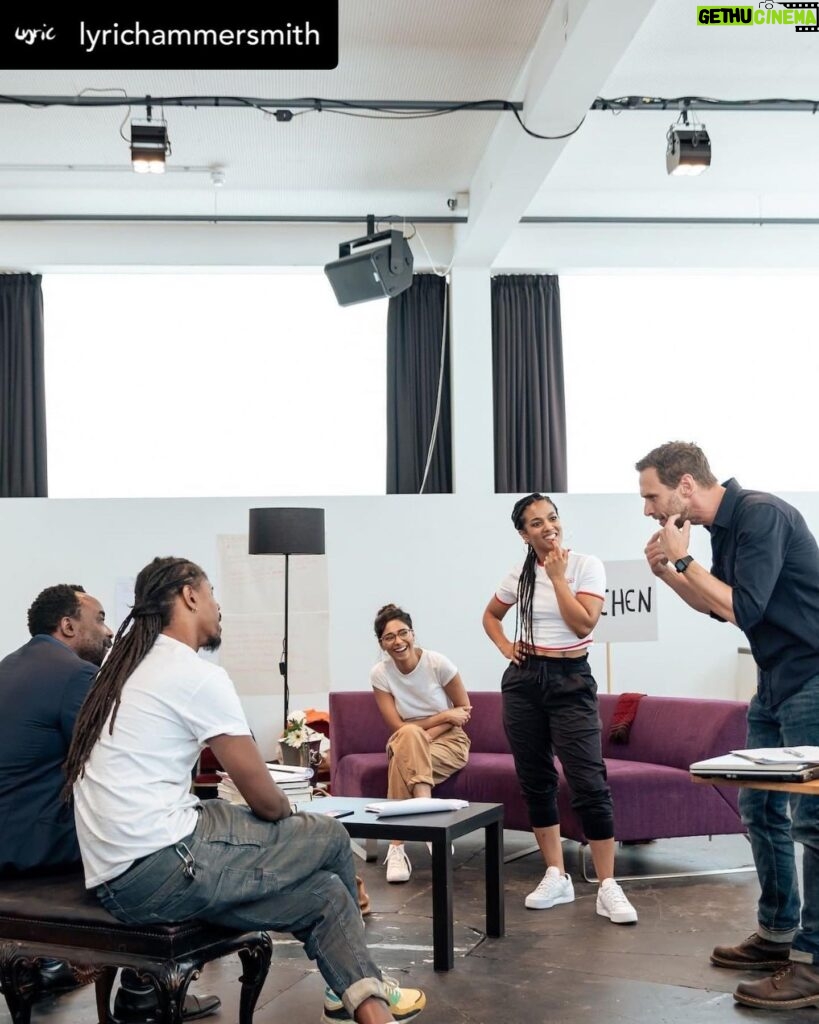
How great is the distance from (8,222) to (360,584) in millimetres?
3289

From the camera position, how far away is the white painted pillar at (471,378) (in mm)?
7531

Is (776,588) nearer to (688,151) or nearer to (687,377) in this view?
(688,151)

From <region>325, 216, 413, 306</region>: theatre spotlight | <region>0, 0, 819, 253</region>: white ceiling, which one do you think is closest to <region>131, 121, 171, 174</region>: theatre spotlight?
<region>0, 0, 819, 253</region>: white ceiling

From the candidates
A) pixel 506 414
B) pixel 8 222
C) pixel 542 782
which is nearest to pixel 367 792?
pixel 542 782

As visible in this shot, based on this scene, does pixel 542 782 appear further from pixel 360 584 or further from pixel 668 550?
pixel 360 584

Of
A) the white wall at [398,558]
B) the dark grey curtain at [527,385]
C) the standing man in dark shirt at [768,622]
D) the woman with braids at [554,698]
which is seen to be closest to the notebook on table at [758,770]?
the standing man in dark shirt at [768,622]

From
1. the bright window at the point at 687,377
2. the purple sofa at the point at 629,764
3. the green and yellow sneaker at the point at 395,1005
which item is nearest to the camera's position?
the green and yellow sneaker at the point at 395,1005

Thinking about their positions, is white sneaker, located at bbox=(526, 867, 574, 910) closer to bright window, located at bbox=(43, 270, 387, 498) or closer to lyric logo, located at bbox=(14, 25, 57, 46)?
lyric logo, located at bbox=(14, 25, 57, 46)

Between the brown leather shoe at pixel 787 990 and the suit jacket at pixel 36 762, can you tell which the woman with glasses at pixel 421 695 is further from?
the suit jacket at pixel 36 762

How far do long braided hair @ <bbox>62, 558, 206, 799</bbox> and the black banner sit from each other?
48.1 inches

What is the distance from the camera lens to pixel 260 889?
2.60m

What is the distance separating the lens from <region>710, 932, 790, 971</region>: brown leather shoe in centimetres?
341

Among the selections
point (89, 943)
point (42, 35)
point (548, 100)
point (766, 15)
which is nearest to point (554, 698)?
point (89, 943)

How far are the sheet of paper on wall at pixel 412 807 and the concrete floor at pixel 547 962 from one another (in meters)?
0.44
